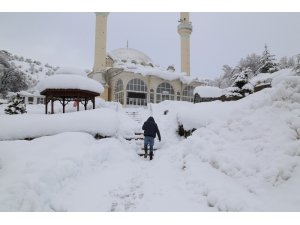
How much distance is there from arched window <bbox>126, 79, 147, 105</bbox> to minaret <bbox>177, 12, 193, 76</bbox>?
10617 millimetres

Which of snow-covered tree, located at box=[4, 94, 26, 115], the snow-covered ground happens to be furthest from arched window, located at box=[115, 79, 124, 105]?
the snow-covered ground

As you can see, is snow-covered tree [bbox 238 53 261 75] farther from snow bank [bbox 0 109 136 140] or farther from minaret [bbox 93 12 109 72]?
snow bank [bbox 0 109 136 140]

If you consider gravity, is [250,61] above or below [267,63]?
above

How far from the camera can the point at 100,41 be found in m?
32.8

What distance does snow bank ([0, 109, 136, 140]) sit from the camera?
10320 millimetres

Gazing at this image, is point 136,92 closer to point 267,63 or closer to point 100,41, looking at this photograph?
point 100,41

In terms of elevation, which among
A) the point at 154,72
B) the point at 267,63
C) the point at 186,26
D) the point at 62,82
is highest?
the point at 186,26

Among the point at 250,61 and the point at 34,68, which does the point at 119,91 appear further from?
the point at 34,68

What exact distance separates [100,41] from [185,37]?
12.7 metres

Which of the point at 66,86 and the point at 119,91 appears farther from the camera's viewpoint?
the point at 119,91

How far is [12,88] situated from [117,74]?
636 inches

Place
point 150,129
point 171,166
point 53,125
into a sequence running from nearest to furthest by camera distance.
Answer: point 171,166
point 150,129
point 53,125

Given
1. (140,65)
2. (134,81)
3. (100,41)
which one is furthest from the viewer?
(140,65)

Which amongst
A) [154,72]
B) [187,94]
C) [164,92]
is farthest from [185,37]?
[154,72]
